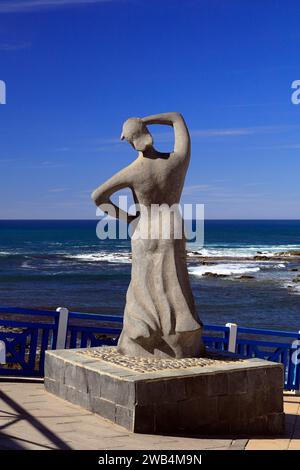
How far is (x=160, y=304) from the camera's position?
7461 mm

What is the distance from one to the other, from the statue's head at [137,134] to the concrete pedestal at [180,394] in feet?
8.12

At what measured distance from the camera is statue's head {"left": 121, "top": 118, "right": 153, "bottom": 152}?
766 centimetres

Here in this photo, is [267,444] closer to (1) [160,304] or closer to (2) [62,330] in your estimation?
(1) [160,304]

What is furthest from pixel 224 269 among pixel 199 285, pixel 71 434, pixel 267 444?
pixel 71 434

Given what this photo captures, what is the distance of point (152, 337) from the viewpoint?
7395 mm

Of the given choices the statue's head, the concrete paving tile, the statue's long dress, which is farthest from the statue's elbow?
the concrete paving tile

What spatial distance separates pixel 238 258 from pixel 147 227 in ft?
175

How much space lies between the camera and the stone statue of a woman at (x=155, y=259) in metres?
7.43

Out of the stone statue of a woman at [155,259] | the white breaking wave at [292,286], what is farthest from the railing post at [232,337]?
the white breaking wave at [292,286]

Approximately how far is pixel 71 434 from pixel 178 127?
367 centimetres

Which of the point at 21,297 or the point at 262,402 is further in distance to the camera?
the point at 21,297

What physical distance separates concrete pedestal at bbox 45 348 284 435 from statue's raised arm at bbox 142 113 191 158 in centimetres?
244
